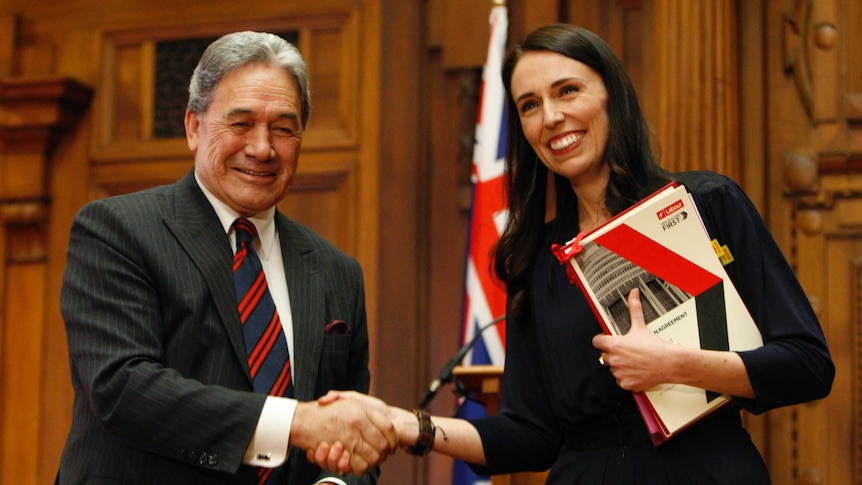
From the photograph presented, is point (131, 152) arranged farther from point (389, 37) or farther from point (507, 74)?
point (507, 74)

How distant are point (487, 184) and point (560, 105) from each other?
167cm

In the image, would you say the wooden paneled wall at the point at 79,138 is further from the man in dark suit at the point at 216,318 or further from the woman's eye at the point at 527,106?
the woman's eye at the point at 527,106

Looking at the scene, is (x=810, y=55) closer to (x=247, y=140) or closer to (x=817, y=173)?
(x=817, y=173)

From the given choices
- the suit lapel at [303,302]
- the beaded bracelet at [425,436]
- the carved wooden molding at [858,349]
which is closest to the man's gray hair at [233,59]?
the suit lapel at [303,302]

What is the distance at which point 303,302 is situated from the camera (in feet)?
7.15

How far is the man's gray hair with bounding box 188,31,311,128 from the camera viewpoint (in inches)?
87.1

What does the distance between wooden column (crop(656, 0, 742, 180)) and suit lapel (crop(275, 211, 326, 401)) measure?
61.5 inches

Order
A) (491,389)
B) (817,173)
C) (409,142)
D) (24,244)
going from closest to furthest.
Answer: (491,389)
(817,173)
(409,142)
(24,244)

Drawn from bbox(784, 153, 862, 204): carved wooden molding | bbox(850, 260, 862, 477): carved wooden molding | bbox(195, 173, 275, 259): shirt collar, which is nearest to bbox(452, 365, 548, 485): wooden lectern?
bbox(195, 173, 275, 259): shirt collar

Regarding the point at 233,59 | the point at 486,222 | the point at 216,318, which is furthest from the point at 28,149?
the point at 216,318

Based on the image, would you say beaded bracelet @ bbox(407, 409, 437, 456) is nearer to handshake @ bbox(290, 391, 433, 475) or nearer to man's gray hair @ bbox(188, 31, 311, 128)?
handshake @ bbox(290, 391, 433, 475)

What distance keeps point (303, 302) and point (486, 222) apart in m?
1.60

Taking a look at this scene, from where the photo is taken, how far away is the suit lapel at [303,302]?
211 centimetres

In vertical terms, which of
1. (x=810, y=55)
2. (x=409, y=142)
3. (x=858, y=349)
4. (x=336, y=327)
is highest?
(x=810, y=55)
